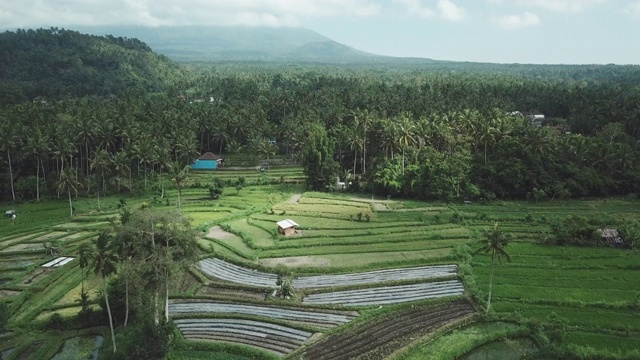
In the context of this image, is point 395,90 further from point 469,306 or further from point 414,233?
point 469,306

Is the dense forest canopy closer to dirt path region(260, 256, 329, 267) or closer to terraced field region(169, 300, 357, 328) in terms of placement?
dirt path region(260, 256, 329, 267)

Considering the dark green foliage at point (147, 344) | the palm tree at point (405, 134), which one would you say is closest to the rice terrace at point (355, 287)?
the dark green foliage at point (147, 344)

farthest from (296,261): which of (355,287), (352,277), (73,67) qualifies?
(73,67)

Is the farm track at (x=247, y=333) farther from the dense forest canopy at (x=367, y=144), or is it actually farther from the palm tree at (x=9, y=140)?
the palm tree at (x=9, y=140)

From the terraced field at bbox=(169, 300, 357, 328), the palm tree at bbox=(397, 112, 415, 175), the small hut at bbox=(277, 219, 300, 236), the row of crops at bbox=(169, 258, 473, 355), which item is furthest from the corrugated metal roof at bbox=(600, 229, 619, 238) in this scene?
the small hut at bbox=(277, 219, 300, 236)

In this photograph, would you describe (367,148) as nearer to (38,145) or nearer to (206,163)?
(206,163)

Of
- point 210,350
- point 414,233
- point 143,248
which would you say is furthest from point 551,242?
point 143,248
